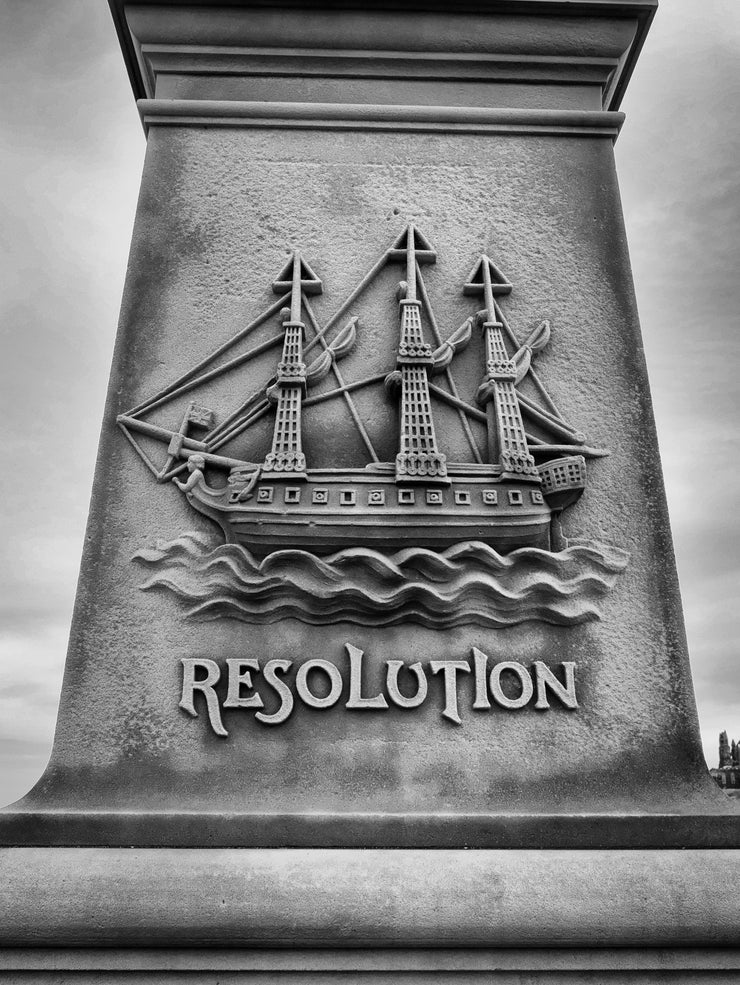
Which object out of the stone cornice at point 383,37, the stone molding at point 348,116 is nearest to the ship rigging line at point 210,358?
the stone molding at point 348,116

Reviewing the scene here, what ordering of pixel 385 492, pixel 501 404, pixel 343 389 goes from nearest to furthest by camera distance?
pixel 385 492, pixel 501 404, pixel 343 389

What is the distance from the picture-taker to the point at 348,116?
5047 mm

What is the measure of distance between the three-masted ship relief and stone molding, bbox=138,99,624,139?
0.82m

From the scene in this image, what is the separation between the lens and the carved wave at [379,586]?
3.93 metres

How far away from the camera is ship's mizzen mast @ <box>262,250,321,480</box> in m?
4.12

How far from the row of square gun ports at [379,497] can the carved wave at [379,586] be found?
9.0 inches

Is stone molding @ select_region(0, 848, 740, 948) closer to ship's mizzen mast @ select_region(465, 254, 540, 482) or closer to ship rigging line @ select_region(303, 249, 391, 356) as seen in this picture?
ship's mizzen mast @ select_region(465, 254, 540, 482)

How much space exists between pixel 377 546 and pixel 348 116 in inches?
108

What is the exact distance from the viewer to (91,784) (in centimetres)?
372

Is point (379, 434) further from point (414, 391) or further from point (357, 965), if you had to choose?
point (357, 965)

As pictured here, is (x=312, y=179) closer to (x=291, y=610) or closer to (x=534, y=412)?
(x=534, y=412)

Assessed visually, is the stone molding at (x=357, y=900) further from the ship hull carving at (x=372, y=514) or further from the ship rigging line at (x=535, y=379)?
the ship rigging line at (x=535, y=379)

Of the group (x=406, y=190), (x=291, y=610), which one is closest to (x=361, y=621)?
(x=291, y=610)

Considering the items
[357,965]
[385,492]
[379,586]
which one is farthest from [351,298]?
[357,965]
